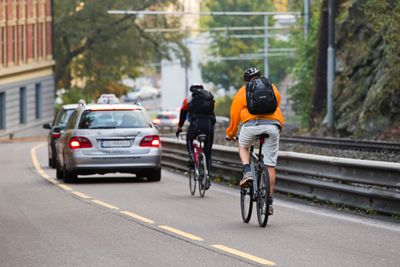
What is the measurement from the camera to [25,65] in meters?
76.2

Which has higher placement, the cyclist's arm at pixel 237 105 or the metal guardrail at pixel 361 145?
the cyclist's arm at pixel 237 105

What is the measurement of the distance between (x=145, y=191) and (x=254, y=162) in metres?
6.08

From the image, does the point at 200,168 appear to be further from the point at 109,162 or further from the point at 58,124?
the point at 58,124

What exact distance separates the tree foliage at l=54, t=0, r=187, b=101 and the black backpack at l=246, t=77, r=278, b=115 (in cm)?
6223

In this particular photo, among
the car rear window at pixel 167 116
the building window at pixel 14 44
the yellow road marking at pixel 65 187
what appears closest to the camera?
the yellow road marking at pixel 65 187

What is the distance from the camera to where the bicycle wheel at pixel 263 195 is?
532 inches

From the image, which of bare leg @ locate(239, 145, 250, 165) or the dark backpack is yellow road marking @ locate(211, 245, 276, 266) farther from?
the dark backpack

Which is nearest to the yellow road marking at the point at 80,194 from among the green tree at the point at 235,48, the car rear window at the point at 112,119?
the car rear window at the point at 112,119

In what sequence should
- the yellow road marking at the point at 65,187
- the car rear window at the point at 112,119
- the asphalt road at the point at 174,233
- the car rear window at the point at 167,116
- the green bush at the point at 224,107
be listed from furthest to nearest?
the green bush at the point at 224,107 < the car rear window at the point at 167,116 < the car rear window at the point at 112,119 < the yellow road marking at the point at 65,187 < the asphalt road at the point at 174,233

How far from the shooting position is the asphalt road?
11.0 m

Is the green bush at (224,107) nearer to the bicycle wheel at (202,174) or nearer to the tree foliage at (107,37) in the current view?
the tree foliage at (107,37)

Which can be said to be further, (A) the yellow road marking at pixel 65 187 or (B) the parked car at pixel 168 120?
(B) the parked car at pixel 168 120

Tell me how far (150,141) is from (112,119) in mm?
760

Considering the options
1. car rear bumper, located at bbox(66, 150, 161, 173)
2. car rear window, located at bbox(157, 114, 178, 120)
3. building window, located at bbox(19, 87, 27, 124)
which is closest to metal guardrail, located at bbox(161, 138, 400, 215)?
car rear bumper, located at bbox(66, 150, 161, 173)
